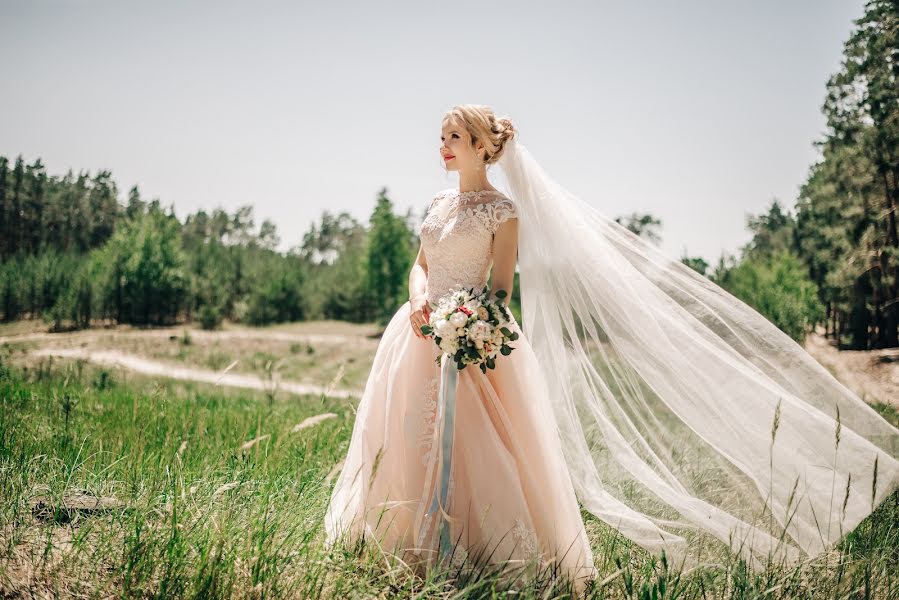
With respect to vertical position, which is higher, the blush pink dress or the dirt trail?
the blush pink dress

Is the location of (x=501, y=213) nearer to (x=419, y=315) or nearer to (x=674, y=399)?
(x=419, y=315)

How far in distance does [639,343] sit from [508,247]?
3.55 feet

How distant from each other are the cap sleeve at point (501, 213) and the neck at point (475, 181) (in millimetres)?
251

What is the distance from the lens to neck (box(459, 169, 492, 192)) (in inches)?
140

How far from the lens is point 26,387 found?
6832mm

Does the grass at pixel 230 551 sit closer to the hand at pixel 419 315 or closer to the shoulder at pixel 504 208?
the hand at pixel 419 315

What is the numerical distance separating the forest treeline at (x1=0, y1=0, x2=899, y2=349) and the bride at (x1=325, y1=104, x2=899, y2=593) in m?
3.09

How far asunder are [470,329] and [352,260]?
4451 cm

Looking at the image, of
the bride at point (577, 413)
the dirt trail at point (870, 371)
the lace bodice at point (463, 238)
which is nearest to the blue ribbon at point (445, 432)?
the bride at point (577, 413)

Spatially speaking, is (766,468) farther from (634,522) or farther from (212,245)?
(212,245)

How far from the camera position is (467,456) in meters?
3.10

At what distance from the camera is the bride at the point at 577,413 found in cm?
305

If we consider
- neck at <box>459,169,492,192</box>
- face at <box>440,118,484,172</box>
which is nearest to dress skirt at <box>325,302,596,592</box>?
neck at <box>459,169,492,192</box>

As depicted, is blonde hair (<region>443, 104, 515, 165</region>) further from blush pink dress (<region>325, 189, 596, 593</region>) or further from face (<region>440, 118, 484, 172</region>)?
blush pink dress (<region>325, 189, 596, 593</region>)
